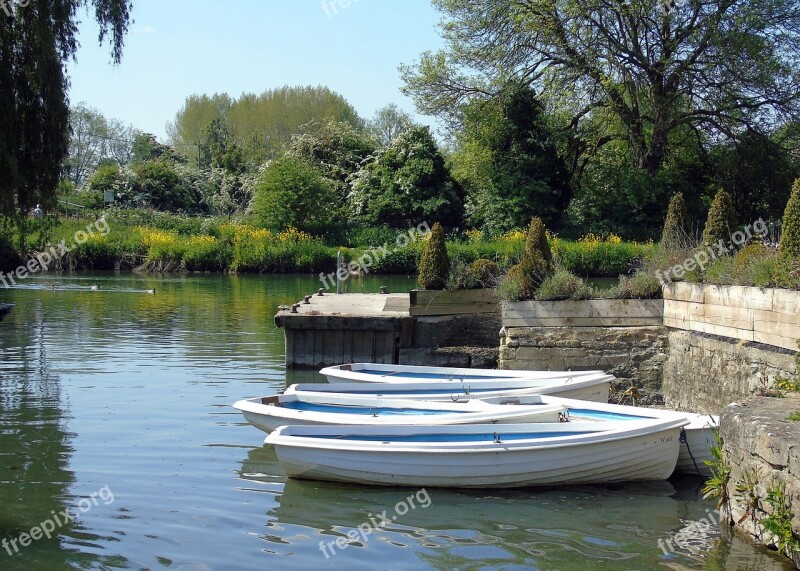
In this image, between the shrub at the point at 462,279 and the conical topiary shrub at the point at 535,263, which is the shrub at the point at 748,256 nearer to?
the conical topiary shrub at the point at 535,263

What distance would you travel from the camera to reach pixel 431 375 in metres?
13.1

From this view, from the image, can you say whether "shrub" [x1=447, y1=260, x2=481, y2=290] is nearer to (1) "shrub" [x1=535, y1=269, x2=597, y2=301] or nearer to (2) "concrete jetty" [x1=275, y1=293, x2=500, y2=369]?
(2) "concrete jetty" [x1=275, y1=293, x2=500, y2=369]

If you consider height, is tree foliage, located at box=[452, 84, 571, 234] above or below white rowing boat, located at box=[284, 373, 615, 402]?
above

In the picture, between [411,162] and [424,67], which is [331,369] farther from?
[411,162]

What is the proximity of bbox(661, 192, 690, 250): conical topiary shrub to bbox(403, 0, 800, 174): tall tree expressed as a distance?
1838cm

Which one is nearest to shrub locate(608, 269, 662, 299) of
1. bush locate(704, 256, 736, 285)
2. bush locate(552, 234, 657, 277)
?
bush locate(704, 256, 736, 285)

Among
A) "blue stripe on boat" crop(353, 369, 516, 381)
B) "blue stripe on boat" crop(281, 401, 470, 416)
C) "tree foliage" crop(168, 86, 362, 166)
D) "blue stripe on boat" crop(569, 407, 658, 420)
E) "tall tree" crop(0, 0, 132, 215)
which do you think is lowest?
"blue stripe on boat" crop(281, 401, 470, 416)

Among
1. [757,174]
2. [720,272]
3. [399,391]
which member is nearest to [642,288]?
[720,272]

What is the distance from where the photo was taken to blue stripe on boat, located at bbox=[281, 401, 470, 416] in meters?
10.6

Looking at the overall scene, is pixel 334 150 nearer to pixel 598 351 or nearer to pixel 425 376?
pixel 425 376

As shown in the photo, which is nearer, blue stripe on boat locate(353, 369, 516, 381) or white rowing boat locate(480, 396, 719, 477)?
white rowing boat locate(480, 396, 719, 477)

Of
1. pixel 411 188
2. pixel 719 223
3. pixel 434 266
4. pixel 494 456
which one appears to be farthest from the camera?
pixel 411 188

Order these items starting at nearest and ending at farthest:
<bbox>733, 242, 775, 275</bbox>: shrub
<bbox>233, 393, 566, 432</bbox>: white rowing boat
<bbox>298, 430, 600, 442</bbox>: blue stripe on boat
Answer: <bbox>298, 430, 600, 442</bbox>: blue stripe on boat < <bbox>233, 393, 566, 432</bbox>: white rowing boat < <bbox>733, 242, 775, 275</bbox>: shrub

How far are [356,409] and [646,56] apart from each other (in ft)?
91.0
